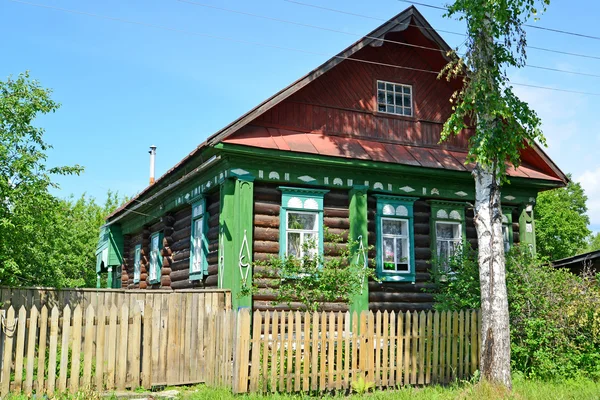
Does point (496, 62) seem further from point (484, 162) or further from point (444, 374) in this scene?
point (444, 374)

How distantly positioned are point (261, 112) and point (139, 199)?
8.86 m

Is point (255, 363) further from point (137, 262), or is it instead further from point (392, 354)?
point (137, 262)

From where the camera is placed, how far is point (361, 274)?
13008 mm

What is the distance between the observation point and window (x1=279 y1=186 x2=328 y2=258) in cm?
1457

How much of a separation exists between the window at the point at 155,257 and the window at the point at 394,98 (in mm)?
8508

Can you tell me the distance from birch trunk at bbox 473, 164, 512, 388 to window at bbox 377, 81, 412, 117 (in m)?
5.54

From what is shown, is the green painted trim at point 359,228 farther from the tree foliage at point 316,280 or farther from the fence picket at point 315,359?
the fence picket at point 315,359

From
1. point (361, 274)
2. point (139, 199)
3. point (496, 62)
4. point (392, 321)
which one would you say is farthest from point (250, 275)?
point (139, 199)

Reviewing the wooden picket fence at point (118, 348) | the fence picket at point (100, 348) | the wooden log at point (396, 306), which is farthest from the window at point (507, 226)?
the fence picket at point (100, 348)

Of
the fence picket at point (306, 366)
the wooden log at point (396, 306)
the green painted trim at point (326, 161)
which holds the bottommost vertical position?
the fence picket at point (306, 366)

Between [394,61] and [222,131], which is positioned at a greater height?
[394,61]

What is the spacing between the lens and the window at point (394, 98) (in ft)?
54.9

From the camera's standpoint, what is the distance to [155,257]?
68.7 ft

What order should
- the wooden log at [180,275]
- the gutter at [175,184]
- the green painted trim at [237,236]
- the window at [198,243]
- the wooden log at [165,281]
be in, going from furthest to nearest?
the wooden log at [165,281] → the wooden log at [180,275] → the window at [198,243] → the gutter at [175,184] → the green painted trim at [237,236]
